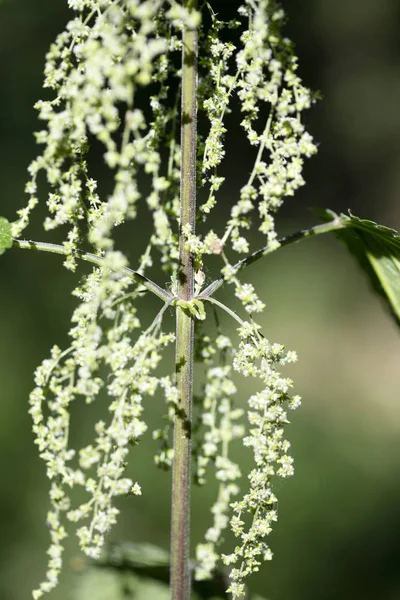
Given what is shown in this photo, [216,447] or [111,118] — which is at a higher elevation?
[111,118]

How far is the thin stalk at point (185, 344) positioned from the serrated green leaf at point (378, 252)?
351mm

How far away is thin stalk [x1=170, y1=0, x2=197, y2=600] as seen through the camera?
4.50ft

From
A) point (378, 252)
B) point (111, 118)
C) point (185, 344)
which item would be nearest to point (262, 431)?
point (185, 344)

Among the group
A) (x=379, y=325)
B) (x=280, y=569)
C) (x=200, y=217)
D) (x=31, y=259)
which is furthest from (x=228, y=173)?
(x=200, y=217)

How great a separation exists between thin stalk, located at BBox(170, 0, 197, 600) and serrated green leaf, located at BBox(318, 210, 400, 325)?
1.15 feet

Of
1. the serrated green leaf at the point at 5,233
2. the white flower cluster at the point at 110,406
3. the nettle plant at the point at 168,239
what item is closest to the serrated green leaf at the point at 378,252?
the nettle plant at the point at 168,239

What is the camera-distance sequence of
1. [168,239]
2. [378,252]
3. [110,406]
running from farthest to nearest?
[378,252] < [168,239] < [110,406]

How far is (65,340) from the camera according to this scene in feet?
20.3

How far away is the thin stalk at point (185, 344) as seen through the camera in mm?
1372

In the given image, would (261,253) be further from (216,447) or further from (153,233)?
(216,447)

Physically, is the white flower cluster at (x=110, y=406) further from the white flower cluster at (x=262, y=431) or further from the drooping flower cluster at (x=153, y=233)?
the white flower cluster at (x=262, y=431)

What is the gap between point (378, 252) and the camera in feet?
5.57

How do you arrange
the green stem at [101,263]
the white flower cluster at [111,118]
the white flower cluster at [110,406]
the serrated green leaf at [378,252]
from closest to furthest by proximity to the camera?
the white flower cluster at [111,118] → the white flower cluster at [110,406] → the green stem at [101,263] → the serrated green leaf at [378,252]

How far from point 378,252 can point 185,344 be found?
0.57 m
